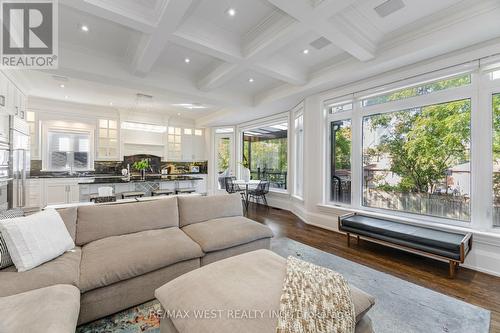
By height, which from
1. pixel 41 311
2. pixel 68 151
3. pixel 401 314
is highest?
pixel 68 151

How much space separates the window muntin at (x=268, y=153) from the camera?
20.7 ft

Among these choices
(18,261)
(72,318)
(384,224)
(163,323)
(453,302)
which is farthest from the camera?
(384,224)

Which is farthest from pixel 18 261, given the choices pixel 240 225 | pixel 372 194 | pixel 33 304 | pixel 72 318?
pixel 372 194

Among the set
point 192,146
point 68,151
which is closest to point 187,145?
point 192,146

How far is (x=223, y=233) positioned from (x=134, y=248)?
906 millimetres

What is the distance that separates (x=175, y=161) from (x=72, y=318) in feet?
23.0

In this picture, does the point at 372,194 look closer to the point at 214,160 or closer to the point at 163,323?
the point at 163,323

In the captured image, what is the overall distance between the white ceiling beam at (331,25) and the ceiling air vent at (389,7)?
286 mm

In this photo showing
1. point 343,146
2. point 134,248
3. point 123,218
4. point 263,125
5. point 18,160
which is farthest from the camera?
point 263,125

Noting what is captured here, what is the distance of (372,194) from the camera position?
387cm

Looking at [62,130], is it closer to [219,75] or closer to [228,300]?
[219,75]

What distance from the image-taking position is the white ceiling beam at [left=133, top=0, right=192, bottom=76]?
216 cm

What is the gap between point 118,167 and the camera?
22.5ft

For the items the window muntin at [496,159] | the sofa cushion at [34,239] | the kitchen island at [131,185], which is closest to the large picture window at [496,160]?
the window muntin at [496,159]
